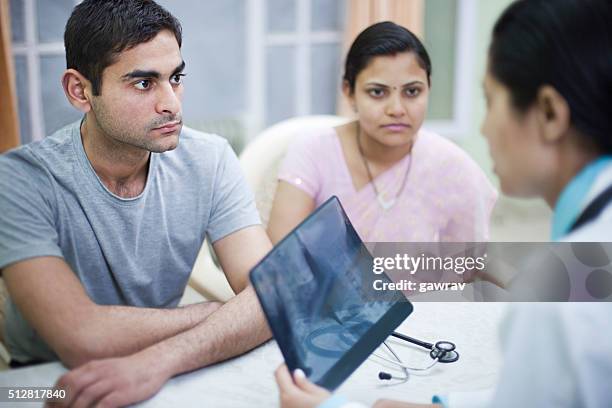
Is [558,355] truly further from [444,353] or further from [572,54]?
[444,353]

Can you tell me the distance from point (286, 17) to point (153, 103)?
2000mm

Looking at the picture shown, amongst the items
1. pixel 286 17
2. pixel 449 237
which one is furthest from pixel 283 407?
pixel 286 17

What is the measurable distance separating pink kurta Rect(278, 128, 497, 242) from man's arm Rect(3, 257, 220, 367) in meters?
0.51

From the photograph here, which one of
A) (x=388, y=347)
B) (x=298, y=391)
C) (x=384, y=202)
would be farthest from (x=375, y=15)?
(x=298, y=391)

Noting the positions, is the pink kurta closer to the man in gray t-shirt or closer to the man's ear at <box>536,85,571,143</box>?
the man in gray t-shirt

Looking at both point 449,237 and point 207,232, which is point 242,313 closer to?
point 207,232

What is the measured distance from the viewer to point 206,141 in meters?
1.23

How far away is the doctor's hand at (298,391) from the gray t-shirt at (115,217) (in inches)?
15.4

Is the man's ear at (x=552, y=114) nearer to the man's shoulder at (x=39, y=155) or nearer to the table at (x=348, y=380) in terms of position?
the table at (x=348, y=380)

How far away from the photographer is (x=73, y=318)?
93 centimetres

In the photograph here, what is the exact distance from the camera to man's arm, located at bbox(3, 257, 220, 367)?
92cm

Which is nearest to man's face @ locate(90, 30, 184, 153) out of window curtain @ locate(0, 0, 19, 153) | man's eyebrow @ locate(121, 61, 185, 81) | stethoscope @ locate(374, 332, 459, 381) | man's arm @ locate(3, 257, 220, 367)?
man's eyebrow @ locate(121, 61, 185, 81)

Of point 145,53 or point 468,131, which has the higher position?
point 145,53

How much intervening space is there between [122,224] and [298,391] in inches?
20.3
